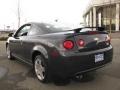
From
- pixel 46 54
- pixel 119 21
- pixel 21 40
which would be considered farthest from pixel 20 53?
pixel 119 21

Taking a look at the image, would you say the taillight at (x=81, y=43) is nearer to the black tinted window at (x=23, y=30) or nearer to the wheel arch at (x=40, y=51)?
the wheel arch at (x=40, y=51)

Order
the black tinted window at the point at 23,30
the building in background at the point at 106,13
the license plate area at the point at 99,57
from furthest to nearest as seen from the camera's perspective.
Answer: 1. the building in background at the point at 106,13
2. the black tinted window at the point at 23,30
3. the license plate area at the point at 99,57

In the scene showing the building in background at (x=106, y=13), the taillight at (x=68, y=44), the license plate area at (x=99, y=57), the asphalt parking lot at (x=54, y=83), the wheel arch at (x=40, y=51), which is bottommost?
the asphalt parking lot at (x=54, y=83)

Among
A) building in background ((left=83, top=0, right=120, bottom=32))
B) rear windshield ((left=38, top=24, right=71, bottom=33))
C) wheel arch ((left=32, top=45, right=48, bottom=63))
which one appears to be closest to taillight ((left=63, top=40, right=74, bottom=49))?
wheel arch ((left=32, top=45, right=48, bottom=63))

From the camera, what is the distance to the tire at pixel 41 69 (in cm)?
461

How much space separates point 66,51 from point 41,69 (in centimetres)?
96

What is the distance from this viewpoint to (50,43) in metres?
4.51

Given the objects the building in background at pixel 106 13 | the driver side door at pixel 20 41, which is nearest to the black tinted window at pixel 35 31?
the driver side door at pixel 20 41

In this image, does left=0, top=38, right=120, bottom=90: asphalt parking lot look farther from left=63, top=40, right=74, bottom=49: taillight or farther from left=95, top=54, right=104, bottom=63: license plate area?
left=63, top=40, right=74, bottom=49: taillight

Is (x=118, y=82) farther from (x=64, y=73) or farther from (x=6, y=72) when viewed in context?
(x=6, y=72)

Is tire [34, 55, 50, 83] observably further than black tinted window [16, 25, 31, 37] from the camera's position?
No

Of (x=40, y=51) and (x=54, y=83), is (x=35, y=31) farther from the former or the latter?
(x=54, y=83)

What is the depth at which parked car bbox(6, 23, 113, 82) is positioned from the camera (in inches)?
166

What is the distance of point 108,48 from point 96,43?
47 centimetres
